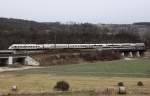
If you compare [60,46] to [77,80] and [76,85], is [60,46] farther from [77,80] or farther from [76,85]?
[76,85]

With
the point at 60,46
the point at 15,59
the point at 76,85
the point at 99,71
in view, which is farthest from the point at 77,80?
the point at 60,46

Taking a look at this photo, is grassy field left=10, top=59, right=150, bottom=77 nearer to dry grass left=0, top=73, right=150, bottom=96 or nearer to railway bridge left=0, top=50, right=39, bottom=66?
dry grass left=0, top=73, right=150, bottom=96

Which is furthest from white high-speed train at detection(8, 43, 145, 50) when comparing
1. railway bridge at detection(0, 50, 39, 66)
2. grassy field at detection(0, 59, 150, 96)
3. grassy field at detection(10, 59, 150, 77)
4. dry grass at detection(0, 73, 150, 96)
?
dry grass at detection(0, 73, 150, 96)

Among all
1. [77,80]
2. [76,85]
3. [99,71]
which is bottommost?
[99,71]

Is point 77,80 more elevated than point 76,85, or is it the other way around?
point 76,85

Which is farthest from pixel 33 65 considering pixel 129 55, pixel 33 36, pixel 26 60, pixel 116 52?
pixel 33 36

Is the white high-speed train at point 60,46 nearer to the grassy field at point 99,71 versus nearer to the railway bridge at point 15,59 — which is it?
the railway bridge at point 15,59

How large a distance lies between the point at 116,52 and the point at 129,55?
11.4 m

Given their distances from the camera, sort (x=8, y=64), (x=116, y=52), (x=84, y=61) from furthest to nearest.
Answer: (x=116, y=52) < (x=84, y=61) < (x=8, y=64)

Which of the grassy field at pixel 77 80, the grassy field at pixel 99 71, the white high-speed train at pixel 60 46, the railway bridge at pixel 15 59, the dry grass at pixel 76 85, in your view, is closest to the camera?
the dry grass at pixel 76 85

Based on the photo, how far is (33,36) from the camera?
189750mm

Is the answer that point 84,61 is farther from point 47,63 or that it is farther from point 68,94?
point 68,94

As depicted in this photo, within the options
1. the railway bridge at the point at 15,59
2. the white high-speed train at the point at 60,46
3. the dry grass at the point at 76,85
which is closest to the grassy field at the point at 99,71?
the dry grass at the point at 76,85

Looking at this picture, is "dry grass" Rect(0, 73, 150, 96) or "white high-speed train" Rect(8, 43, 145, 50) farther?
"white high-speed train" Rect(8, 43, 145, 50)
